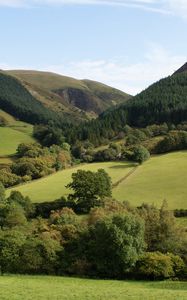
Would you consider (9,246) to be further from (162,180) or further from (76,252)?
(162,180)

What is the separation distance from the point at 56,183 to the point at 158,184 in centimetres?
2373

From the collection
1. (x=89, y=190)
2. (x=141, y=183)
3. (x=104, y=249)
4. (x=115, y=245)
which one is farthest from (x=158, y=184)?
(x=115, y=245)

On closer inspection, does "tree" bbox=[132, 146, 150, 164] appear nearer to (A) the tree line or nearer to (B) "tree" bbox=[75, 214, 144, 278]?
(A) the tree line

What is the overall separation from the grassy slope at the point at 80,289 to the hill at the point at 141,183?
37.2m

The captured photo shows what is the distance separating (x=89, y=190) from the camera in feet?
307

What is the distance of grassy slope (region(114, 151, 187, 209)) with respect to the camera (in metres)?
94.5

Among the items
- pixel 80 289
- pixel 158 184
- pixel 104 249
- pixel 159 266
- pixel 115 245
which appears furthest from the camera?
pixel 158 184

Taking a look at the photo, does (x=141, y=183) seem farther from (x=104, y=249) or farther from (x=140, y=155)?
(x=104, y=249)

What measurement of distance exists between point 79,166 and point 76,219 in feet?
218

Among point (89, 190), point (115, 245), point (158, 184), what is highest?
point (158, 184)

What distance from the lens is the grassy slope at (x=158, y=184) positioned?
94.5 metres

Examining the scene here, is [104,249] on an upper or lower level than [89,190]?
lower

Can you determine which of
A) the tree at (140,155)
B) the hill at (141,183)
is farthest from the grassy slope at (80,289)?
the tree at (140,155)

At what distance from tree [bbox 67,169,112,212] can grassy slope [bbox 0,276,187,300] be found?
38.5 m
